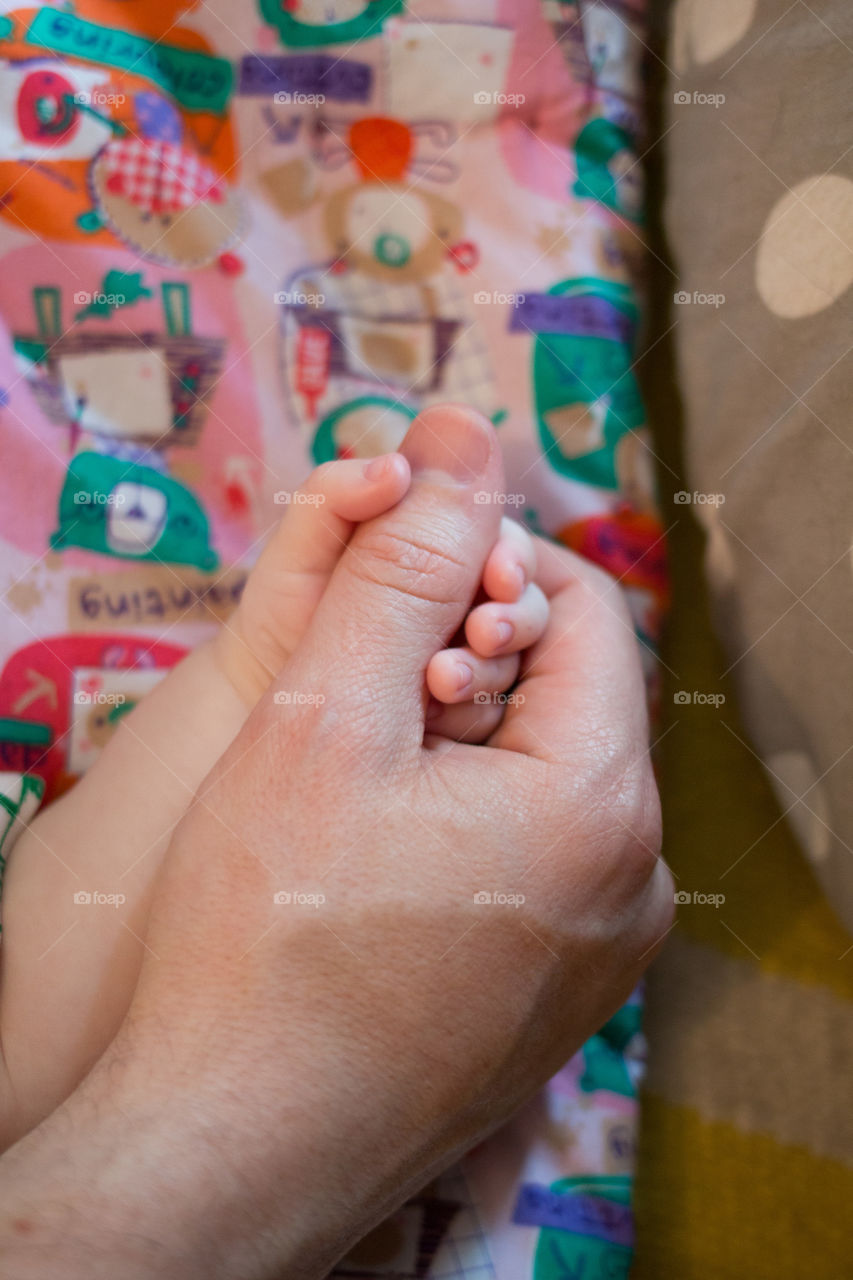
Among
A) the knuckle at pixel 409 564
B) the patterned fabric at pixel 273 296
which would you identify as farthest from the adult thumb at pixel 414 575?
the patterned fabric at pixel 273 296

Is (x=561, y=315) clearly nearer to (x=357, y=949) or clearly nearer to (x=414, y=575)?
(x=414, y=575)

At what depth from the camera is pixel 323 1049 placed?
1.95 feet

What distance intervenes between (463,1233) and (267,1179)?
31 centimetres

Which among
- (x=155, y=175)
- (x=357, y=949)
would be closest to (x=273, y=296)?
(x=155, y=175)

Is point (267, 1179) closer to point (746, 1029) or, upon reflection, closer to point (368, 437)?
point (746, 1029)

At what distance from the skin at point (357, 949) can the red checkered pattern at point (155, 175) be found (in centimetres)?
42

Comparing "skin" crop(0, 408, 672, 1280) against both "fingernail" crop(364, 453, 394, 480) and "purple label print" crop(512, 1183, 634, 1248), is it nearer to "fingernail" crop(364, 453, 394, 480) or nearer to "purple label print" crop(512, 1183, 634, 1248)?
"fingernail" crop(364, 453, 394, 480)

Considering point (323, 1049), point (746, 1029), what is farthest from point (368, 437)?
point (746, 1029)

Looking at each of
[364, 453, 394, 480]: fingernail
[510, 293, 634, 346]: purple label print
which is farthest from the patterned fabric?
[364, 453, 394, 480]: fingernail

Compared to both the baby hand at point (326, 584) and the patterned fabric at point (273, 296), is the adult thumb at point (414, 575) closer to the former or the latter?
the baby hand at point (326, 584)

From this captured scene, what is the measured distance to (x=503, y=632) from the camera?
0.74 meters

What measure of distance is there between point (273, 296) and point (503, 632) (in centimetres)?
48

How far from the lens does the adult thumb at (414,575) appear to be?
671mm

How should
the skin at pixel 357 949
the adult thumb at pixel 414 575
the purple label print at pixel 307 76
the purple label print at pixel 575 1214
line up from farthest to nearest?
the purple label print at pixel 307 76 → the purple label print at pixel 575 1214 → the adult thumb at pixel 414 575 → the skin at pixel 357 949
